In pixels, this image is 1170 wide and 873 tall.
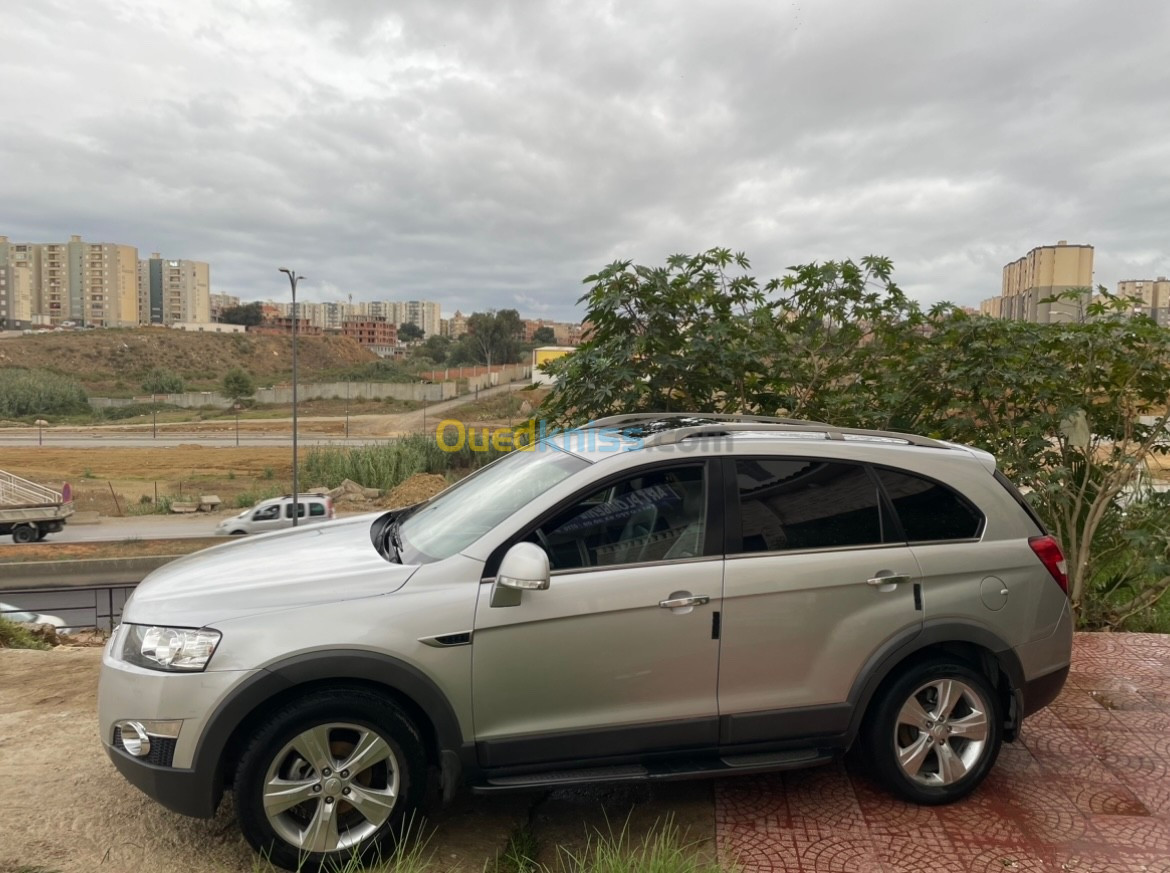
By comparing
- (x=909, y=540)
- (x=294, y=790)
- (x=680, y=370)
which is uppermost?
(x=680, y=370)

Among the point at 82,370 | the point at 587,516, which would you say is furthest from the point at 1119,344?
the point at 82,370

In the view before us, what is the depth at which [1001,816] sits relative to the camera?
3.21 meters

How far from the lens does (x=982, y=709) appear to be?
3305 mm

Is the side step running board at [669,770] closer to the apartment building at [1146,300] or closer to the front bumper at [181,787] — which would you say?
the front bumper at [181,787]

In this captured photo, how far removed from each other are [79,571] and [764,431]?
965 inches

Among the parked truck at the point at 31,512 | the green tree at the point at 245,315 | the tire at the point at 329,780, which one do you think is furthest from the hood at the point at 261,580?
the green tree at the point at 245,315

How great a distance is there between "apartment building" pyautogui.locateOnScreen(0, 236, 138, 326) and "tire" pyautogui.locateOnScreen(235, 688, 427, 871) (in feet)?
513

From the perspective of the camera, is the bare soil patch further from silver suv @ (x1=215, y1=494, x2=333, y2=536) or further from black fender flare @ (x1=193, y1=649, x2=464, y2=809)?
black fender flare @ (x1=193, y1=649, x2=464, y2=809)

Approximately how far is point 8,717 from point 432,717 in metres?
2.78

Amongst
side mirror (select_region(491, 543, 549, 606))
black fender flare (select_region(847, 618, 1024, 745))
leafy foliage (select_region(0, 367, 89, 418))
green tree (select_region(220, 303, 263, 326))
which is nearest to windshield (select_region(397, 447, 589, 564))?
side mirror (select_region(491, 543, 549, 606))

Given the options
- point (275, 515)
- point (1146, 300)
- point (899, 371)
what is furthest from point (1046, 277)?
point (275, 515)

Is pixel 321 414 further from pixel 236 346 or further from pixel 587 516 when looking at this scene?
pixel 587 516

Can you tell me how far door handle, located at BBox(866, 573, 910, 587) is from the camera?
318cm

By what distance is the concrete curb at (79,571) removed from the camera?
21.7 metres
